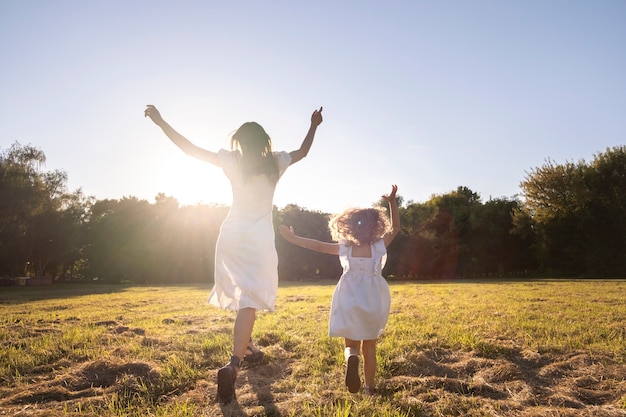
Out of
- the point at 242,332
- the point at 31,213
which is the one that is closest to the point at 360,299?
the point at 242,332

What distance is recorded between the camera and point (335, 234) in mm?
4500

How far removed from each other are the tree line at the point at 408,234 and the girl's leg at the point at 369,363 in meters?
35.4

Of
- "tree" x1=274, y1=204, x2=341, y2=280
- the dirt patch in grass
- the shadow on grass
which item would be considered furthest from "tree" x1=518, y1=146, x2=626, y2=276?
the dirt patch in grass

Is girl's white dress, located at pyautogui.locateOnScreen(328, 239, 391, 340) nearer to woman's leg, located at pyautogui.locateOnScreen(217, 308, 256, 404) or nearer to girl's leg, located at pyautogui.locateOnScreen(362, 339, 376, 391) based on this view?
girl's leg, located at pyautogui.locateOnScreen(362, 339, 376, 391)

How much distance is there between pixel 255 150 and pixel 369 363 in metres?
2.25

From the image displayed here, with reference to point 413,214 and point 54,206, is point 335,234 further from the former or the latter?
point 413,214

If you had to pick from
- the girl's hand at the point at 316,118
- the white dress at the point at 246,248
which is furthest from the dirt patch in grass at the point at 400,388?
the girl's hand at the point at 316,118

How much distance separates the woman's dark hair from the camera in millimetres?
4113

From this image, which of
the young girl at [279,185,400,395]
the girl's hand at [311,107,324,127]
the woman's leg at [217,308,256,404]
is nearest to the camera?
the woman's leg at [217,308,256,404]

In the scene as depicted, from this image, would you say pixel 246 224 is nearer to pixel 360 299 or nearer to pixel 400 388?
pixel 360 299

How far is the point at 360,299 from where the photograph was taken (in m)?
3.97

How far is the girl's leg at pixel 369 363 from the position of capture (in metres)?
3.73

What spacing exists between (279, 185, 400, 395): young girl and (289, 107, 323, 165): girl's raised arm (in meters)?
0.75

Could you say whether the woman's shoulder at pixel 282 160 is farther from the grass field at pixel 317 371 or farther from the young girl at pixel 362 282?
the grass field at pixel 317 371
